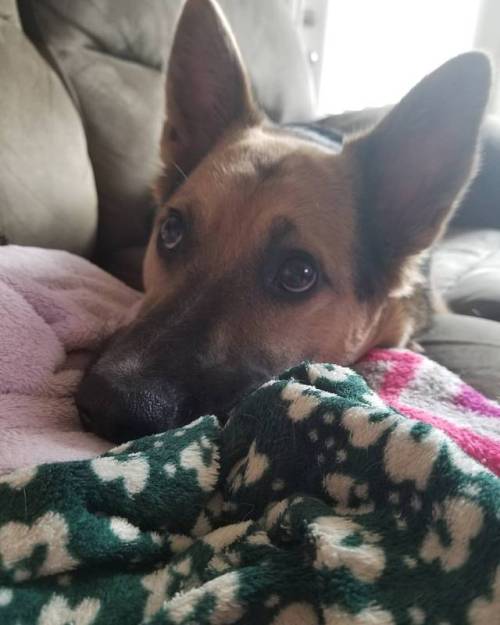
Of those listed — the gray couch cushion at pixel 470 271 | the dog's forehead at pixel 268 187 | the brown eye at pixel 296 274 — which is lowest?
the gray couch cushion at pixel 470 271

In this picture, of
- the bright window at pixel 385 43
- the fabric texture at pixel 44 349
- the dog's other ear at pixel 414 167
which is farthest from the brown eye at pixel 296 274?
the bright window at pixel 385 43

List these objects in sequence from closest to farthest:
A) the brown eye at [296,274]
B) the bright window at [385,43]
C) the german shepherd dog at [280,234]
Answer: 1. the german shepherd dog at [280,234]
2. the brown eye at [296,274]
3. the bright window at [385,43]

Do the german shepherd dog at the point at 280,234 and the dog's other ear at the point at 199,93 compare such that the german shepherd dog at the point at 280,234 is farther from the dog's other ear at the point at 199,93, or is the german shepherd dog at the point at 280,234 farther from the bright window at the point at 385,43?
the bright window at the point at 385,43

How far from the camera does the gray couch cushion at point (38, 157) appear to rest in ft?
5.67

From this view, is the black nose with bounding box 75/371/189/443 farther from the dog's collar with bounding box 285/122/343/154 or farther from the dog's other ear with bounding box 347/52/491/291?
the dog's collar with bounding box 285/122/343/154

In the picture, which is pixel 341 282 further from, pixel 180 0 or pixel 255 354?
pixel 180 0

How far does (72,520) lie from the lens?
673mm

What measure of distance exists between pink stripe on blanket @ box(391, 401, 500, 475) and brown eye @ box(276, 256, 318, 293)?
0.38 meters

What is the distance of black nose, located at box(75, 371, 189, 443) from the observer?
963 mm

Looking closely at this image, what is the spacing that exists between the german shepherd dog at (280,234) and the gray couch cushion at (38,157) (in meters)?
0.40

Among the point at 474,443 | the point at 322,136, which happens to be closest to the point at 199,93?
the point at 322,136

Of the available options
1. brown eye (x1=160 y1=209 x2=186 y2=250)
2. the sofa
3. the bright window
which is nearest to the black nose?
brown eye (x1=160 y1=209 x2=186 y2=250)

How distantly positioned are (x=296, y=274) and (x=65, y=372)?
0.50m

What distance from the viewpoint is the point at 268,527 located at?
27.0 inches
